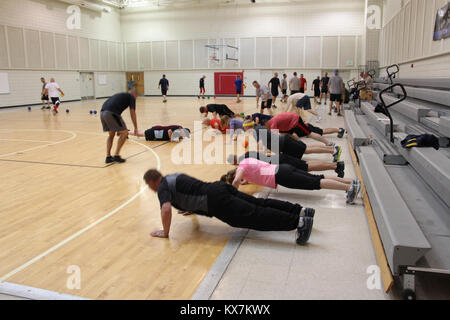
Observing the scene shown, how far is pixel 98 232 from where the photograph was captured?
14.7 ft

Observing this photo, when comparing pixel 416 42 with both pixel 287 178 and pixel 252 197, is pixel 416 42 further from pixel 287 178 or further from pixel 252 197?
pixel 252 197

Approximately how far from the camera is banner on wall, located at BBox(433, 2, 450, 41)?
1033 centimetres

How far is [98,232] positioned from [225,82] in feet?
94.5

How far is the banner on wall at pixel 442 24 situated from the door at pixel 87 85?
2408 centimetres

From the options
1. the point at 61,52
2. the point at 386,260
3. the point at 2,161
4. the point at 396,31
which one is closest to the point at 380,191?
the point at 386,260

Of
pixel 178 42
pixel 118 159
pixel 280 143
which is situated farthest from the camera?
pixel 178 42

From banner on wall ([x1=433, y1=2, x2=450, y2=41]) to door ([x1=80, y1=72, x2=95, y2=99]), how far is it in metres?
24.1

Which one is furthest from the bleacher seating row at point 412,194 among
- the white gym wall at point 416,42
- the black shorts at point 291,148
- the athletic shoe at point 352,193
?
the white gym wall at point 416,42

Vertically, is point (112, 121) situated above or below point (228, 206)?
above

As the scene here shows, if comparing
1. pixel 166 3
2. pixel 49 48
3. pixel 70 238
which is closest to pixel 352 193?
pixel 70 238

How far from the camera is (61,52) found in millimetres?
25766

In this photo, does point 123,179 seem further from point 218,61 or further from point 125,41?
point 125,41
